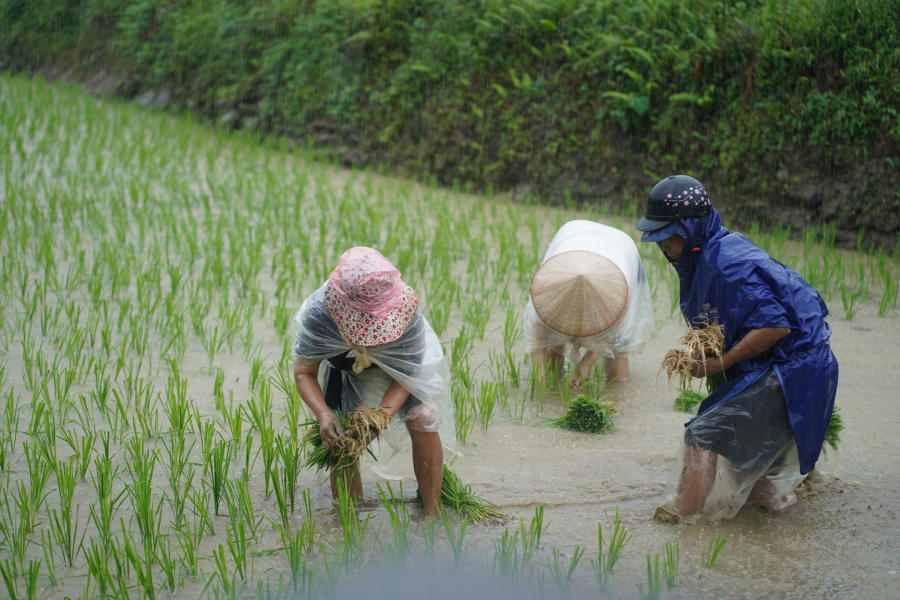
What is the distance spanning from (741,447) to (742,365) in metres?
0.27

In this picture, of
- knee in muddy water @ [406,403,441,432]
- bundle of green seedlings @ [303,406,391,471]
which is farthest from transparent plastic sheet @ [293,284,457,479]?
bundle of green seedlings @ [303,406,391,471]

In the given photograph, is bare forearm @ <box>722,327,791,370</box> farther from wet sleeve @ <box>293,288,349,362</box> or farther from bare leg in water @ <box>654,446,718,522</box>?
wet sleeve @ <box>293,288,349,362</box>

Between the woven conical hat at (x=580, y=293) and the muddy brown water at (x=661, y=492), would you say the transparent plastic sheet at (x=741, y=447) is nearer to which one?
the muddy brown water at (x=661, y=492)

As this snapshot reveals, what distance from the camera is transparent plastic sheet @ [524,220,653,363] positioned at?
3.76 metres

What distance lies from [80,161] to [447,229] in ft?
13.4

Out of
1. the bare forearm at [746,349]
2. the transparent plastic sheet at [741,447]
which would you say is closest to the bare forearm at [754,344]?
the bare forearm at [746,349]

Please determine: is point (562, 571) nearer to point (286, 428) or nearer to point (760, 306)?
point (760, 306)

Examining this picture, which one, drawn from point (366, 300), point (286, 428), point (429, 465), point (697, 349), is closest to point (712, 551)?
point (697, 349)

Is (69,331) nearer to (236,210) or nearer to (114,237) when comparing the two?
(114,237)

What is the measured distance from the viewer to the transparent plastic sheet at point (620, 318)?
12.3ft

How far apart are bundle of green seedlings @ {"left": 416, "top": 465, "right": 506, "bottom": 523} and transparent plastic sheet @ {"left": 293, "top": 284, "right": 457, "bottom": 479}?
0.20 m

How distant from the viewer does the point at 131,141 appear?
9.43m

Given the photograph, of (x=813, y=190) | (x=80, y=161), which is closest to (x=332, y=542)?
(x=813, y=190)

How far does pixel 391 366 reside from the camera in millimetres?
2693
